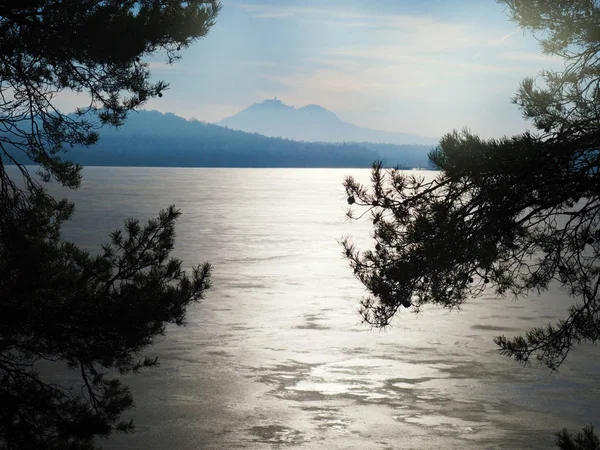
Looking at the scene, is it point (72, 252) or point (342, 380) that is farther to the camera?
point (342, 380)

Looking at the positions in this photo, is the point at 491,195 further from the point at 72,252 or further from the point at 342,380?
the point at 342,380

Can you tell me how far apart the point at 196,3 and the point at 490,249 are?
3.25m

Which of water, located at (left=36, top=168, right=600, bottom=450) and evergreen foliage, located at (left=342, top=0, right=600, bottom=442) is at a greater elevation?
evergreen foliage, located at (left=342, top=0, right=600, bottom=442)

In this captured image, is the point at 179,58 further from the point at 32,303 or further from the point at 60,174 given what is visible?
the point at 32,303

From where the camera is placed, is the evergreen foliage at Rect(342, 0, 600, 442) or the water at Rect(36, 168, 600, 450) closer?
the evergreen foliage at Rect(342, 0, 600, 442)

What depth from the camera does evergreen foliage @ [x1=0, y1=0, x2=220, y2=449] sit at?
17.9 feet

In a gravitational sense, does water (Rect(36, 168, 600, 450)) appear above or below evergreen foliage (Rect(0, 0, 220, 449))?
below

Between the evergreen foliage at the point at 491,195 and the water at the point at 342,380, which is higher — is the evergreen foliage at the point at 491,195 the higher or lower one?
the higher one

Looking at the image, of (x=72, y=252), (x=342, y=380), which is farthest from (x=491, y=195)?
(x=342, y=380)

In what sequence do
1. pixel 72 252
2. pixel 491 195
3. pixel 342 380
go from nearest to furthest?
pixel 491 195 → pixel 72 252 → pixel 342 380

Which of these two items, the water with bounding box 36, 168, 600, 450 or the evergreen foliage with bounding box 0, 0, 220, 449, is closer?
the evergreen foliage with bounding box 0, 0, 220, 449

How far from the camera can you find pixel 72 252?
648cm

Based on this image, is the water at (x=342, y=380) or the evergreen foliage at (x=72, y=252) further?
the water at (x=342, y=380)

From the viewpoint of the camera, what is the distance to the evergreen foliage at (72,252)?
17.9 ft
